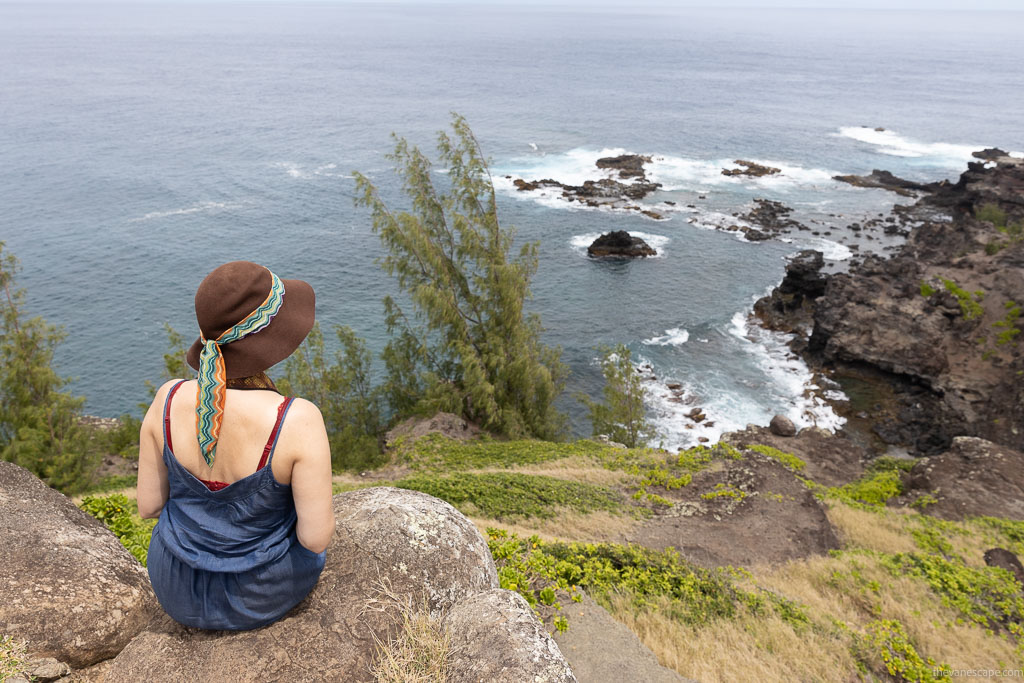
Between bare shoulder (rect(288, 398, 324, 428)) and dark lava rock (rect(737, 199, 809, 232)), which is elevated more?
bare shoulder (rect(288, 398, 324, 428))

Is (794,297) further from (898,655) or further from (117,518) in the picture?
(117,518)

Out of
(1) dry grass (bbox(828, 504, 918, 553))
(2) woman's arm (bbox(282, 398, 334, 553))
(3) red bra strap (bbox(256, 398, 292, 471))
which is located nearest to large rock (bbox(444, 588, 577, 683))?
(2) woman's arm (bbox(282, 398, 334, 553))

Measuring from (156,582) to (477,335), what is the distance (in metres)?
24.2

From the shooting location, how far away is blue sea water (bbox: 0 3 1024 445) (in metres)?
44.3

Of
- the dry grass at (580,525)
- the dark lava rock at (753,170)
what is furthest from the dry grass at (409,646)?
the dark lava rock at (753,170)

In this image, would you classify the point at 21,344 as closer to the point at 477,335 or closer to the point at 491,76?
the point at 477,335

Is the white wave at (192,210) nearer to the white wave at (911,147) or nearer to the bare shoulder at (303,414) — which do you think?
the bare shoulder at (303,414)

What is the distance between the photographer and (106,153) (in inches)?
3120

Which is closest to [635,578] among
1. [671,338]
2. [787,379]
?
[787,379]

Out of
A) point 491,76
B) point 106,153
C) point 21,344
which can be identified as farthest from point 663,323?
point 491,76

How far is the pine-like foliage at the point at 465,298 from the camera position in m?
26.5

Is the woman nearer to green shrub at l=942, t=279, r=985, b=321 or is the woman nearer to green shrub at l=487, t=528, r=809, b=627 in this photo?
green shrub at l=487, t=528, r=809, b=627

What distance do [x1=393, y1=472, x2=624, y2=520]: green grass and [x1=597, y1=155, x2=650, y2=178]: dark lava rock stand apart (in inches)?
2693

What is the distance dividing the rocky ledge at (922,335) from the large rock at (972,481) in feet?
29.2
